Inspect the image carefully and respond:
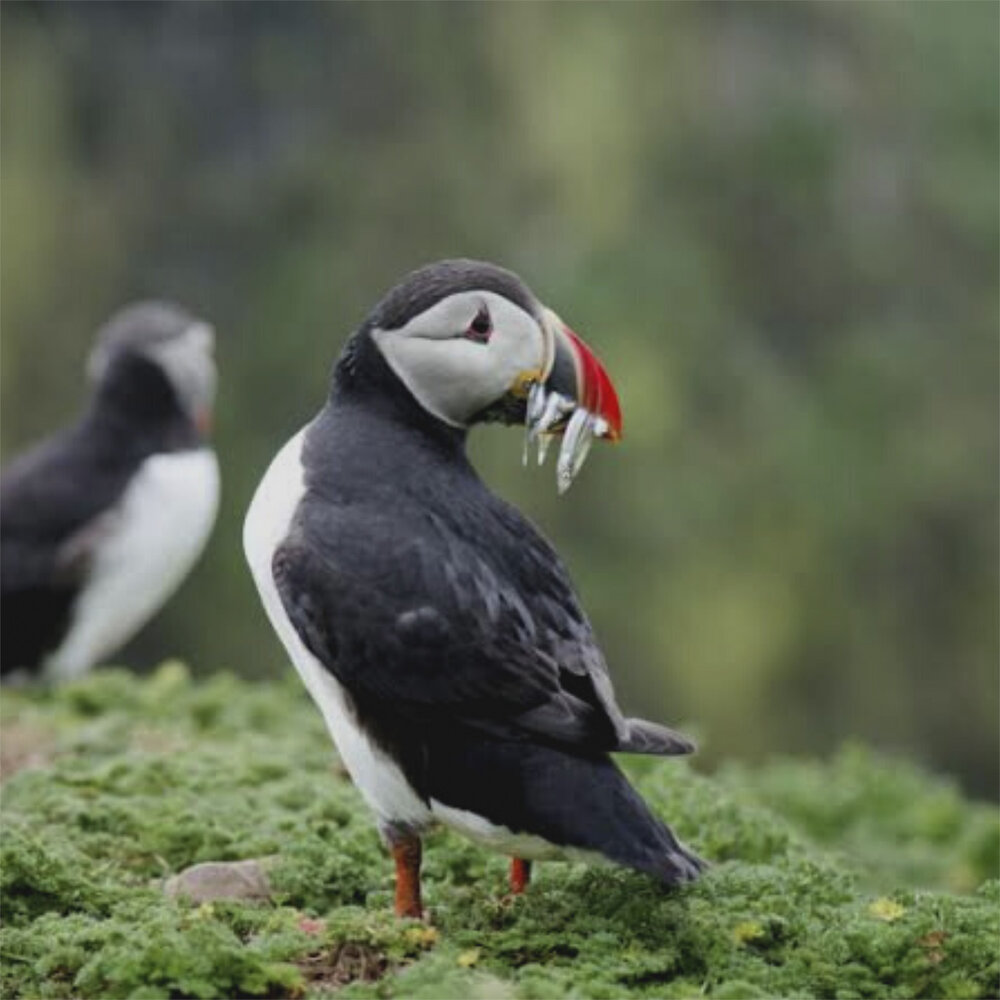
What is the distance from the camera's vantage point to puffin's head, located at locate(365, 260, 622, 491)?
5430 millimetres

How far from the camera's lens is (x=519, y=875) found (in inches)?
223

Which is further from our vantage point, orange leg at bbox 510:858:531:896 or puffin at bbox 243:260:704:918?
orange leg at bbox 510:858:531:896

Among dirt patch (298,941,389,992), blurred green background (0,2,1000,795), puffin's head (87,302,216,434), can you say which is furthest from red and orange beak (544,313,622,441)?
blurred green background (0,2,1000,795)

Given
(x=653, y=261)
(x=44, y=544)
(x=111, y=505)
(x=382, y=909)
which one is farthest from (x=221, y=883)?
(x=653, y=261)

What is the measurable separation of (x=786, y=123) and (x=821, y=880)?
19623 mm

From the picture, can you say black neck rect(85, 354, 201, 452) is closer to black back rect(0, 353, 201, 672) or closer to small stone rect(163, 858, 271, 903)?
black back rect(0, 353, 201, 672)

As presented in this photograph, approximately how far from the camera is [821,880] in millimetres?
5664

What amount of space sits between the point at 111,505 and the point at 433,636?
491cm

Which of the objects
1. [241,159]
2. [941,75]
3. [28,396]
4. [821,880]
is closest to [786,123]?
[941,75]

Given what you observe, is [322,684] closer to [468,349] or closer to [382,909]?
[382,909]

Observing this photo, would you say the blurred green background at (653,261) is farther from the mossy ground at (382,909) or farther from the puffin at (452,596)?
the puffin at (452,596)

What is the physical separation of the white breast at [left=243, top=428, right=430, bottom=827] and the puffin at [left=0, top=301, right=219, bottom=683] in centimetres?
443

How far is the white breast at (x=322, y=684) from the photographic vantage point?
209 inches

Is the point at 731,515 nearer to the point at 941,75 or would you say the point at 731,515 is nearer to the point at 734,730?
the point at 734,730
